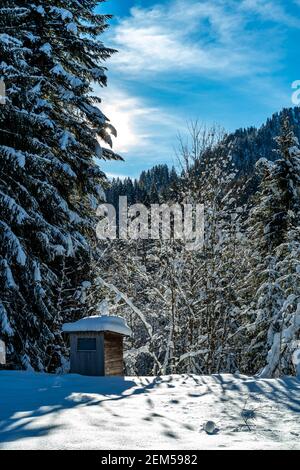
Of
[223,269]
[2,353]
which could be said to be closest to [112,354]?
[2,353]

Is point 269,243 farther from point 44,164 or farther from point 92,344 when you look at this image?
point 92,344

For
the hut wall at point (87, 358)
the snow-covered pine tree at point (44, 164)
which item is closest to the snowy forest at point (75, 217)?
the snow-covered pine tree at point (44, 164)

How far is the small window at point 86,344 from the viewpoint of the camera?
894cm

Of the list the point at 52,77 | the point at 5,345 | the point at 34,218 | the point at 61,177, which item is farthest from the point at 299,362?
the point at 52,77

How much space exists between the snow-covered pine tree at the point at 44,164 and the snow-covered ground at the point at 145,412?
10.4ft

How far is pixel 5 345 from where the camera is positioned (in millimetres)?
10406

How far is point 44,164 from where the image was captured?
1224 cm

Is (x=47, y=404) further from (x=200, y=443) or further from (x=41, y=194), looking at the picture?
(x=41, y=194)

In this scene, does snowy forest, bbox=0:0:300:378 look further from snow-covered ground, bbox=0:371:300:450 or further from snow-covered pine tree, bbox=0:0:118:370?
snow-covered ground, bbox=0:371:300:450

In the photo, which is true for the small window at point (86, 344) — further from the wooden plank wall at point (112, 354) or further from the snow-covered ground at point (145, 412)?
the snow-covered ground at point (145, 412)

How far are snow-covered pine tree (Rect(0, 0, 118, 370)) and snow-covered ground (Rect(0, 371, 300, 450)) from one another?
318 cm

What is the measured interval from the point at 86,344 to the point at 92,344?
128mm

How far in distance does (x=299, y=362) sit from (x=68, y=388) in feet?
13.3

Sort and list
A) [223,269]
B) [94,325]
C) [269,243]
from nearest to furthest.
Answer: [94,325]
[223,269]
[269,243]
